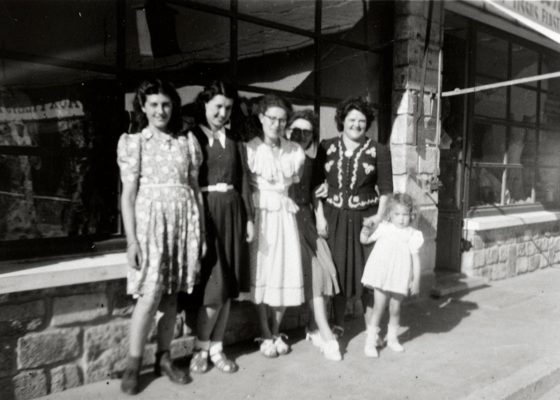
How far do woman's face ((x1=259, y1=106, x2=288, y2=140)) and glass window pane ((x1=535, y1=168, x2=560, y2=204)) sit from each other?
5513 mm

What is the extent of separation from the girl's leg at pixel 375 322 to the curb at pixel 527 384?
843mm

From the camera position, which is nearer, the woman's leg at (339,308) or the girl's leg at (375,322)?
the girl's leg at (375,322)

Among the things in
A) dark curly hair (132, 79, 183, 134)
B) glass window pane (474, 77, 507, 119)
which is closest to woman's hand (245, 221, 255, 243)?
dark curly hair (132, 79, 183, 134)

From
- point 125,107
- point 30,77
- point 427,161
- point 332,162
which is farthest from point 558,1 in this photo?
point 30,77

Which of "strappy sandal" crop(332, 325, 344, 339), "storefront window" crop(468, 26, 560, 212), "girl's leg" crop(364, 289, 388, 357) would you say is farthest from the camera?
"storefront window" crop(468, 26, 560, 212)

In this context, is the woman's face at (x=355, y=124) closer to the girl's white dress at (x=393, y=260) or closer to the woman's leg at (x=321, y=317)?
the girl's white dress at (x=393, y=260)

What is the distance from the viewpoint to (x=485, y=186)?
6836 mm

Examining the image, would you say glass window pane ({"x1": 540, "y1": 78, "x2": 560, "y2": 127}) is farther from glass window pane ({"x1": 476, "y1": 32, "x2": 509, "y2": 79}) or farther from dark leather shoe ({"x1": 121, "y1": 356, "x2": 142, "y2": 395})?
dark leather shoe ({"x1": 121, "y1": 356, "x2": 142, "y2": 395})

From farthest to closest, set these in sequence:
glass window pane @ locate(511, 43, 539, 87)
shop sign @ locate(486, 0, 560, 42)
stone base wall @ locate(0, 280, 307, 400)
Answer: glass window pane @ locate(511, 43, 539, 87) → shop sign @ locate(486, 0, 560, 42) → stone base wall @ locate(0, 280, 307, 400)

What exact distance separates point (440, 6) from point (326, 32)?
147cm

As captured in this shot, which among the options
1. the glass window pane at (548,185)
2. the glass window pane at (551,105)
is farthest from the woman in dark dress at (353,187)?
the glass window pane at (551,105)

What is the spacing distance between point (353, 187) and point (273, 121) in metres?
0.84

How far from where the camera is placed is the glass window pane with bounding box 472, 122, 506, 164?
6645mm

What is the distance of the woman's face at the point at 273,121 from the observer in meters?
3.59
